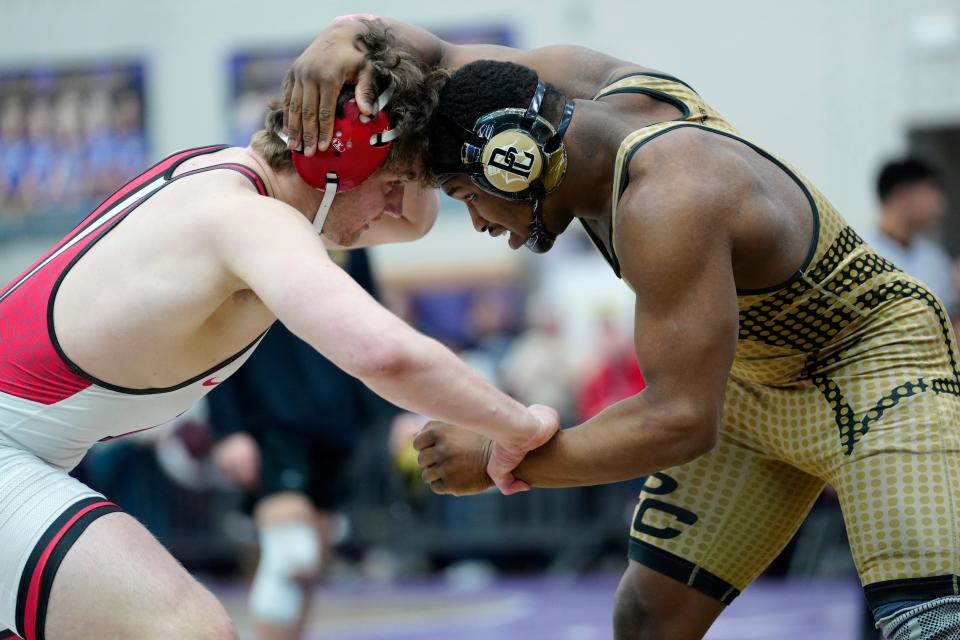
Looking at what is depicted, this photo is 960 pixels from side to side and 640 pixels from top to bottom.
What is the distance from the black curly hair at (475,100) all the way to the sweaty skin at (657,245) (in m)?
0.08

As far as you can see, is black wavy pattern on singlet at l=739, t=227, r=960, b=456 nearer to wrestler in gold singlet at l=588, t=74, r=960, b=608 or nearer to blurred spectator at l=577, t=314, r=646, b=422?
wrestler in gold singlet at l=588, t=74, r=960, b=608

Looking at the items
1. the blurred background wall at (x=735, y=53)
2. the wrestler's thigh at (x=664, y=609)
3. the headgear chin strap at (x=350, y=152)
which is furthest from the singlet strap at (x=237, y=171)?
the blurred background wall at (x=735, y=53)

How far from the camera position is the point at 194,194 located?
9.64 feet

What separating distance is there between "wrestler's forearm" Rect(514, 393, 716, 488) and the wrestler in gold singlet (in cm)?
43

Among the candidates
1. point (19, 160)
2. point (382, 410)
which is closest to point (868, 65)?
point (382, 410)

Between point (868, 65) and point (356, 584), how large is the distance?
776 centimetres

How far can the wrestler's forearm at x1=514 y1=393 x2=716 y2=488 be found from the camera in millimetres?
3010

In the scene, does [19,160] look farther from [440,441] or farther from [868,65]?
[440,441]

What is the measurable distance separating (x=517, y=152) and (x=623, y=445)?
0.76 metres

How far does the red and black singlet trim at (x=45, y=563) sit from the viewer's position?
Answer: 9.14 feet

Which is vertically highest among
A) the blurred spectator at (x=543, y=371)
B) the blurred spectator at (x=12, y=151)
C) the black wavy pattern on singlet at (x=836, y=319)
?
the black wavy pattern on singlet at (x=836, y=319)

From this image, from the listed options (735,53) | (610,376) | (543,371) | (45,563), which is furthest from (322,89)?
(735,53)

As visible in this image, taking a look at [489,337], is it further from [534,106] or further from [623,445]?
[623,445]

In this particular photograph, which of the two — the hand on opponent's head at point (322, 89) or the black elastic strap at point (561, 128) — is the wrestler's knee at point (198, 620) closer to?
the hand on opponent's head at point (322, 89)
